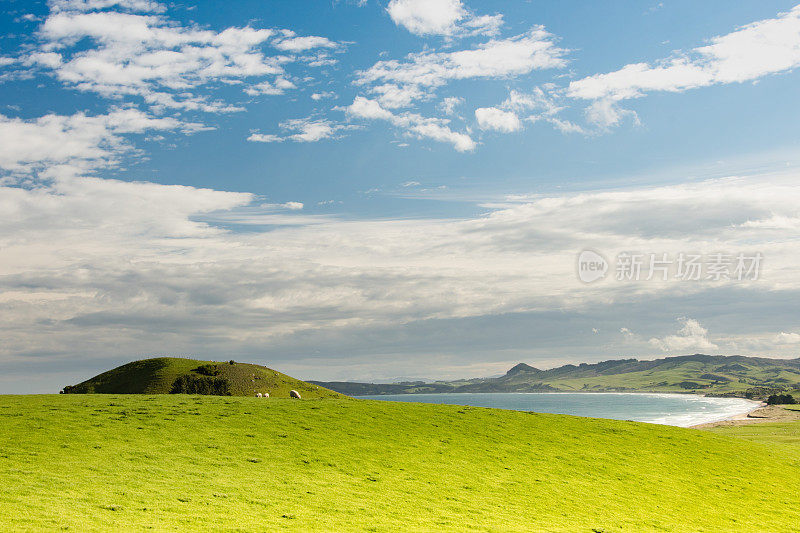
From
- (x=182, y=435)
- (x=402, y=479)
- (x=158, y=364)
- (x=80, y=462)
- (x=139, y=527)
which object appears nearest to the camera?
(x=139, y=527)

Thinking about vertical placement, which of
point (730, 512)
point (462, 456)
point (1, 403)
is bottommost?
point (730, 512)

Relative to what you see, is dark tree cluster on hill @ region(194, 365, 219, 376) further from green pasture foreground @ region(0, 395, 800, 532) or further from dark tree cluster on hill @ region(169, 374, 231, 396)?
green pasture foreground @ region(0, 395, 800, 532)

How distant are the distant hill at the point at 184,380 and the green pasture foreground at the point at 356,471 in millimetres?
45575

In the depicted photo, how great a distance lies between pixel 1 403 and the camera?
4631 centimetres

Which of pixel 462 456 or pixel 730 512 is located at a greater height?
pixel 462 456

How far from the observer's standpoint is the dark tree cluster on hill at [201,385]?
9462 cm

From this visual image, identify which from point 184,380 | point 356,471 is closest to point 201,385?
point 184,380

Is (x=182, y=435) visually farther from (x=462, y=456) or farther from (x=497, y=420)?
(x=497, y=420)

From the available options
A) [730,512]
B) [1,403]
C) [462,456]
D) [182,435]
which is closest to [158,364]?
[1,403]

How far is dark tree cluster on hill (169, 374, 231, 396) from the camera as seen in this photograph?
9462cm

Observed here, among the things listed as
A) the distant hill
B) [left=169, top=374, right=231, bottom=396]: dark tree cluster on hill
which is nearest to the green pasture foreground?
[left=169, top=374, right=231, bottom=396]: dark tree cluster on hill

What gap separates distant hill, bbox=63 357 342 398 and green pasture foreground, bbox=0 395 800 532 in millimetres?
45575

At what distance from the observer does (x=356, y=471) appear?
3450 cm

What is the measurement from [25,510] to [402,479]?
19.4 metres
